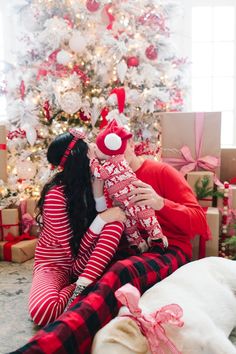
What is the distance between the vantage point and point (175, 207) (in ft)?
5.53

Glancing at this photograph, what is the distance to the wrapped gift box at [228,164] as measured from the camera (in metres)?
2.47

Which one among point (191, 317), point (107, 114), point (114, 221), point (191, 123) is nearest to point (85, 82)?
point (107, 114)

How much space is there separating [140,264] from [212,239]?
675 mm

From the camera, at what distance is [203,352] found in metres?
1.09

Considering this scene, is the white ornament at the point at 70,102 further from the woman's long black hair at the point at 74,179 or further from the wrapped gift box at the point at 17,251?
the woman's long black hair at the point at 74,179

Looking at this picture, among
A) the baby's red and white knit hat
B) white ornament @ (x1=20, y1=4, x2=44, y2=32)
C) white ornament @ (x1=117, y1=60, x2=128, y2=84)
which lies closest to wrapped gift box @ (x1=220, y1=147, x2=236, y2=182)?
white ornament @ (x1=117, y1=60, x2=128, y2=84)

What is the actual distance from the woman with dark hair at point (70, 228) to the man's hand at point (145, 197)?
93 millimetres

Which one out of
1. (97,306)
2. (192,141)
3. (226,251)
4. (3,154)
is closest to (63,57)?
(3,154)

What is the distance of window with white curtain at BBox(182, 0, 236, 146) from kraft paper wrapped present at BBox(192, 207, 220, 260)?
6.64 feet

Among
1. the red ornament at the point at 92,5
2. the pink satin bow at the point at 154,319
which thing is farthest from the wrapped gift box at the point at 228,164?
the pink satin bow at the point at 154,319

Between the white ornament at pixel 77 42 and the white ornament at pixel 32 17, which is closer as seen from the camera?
the white ornament at pixel 77 42

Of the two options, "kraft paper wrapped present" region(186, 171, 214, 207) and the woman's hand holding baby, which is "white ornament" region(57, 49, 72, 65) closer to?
"kraft paper wrapped present" region(186, 171, 214, 207)

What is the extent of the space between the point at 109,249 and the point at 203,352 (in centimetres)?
62

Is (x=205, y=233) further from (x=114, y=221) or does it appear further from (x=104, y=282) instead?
(x=104, y=282)
